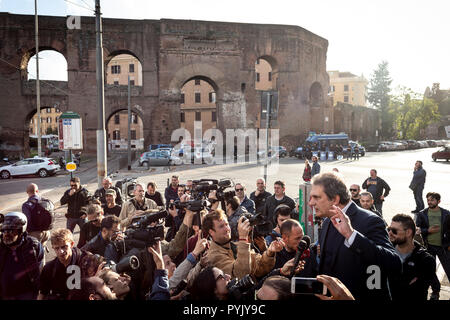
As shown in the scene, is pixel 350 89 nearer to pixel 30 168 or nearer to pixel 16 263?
pixel 30 168

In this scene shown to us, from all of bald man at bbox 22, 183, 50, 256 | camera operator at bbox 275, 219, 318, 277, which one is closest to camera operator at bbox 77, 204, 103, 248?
bald man at bbox 22, 183, 50, 256

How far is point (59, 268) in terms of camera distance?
122 inches

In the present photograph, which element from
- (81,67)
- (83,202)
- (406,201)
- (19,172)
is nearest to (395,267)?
(83,202)

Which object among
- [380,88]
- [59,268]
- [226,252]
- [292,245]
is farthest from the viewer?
[380,88]

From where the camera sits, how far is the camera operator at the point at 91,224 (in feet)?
16.2

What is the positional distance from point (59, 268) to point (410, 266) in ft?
10.9

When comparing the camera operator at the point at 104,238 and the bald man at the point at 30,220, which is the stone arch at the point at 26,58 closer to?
the bald man at the point at 30,220

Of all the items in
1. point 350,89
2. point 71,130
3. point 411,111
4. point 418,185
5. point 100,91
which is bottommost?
point 418,185

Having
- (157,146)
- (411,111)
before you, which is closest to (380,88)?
(411,111)

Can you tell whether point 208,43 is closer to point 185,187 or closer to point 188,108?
point 188,108

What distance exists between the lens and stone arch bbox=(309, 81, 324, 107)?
4516 cm

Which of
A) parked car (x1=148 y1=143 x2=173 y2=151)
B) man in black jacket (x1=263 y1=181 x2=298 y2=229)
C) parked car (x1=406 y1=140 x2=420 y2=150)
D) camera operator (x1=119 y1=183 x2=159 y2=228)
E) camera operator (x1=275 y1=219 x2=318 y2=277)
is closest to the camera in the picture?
camera operator (x1=275 y1=219 x2=318 y2=277)

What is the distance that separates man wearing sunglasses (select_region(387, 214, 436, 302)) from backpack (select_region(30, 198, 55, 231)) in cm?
496

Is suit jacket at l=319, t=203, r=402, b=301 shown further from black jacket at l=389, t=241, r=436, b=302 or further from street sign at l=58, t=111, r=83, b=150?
street sign at l=58, t=111, r=83, b=150
